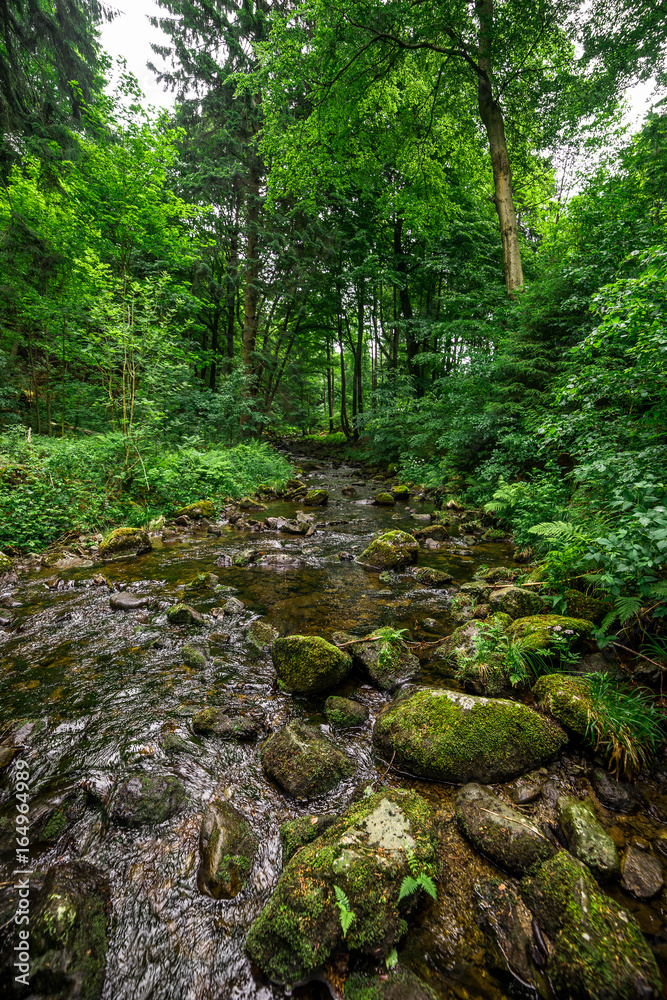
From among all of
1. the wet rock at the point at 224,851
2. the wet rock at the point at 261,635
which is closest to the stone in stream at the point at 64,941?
the wet rock at the point at 224,851

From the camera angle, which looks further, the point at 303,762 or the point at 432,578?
the point at 432,578

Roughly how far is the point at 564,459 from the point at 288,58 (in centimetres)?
1414

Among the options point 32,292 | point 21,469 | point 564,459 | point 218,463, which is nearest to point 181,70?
point 32,292

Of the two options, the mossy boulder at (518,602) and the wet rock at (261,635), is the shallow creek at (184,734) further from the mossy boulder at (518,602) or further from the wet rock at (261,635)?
the mossy boulder at (518,602)

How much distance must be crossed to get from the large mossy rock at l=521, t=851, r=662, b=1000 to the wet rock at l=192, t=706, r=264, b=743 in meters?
2.06

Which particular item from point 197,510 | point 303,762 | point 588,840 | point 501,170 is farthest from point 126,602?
point 501,170

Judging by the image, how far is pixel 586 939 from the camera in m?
1.62

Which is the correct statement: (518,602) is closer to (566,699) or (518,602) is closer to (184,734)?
(566,699)

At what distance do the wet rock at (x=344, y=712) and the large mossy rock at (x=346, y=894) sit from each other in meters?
0.99

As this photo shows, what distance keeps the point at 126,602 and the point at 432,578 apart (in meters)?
4.61

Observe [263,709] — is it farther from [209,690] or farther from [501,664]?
[501,664]

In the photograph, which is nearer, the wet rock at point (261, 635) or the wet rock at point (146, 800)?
the wet rock at point (146, 800)

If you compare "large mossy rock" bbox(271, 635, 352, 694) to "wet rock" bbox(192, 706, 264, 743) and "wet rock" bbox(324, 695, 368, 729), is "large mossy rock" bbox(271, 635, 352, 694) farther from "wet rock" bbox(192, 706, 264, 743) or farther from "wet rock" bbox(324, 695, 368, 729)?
"wet rock" bbox(192, 706, 264, 743)

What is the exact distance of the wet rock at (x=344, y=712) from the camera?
3.18 m
